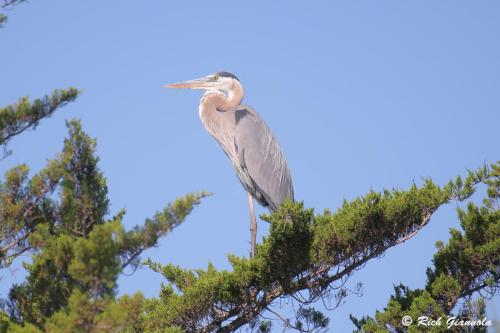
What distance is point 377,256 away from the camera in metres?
8.18

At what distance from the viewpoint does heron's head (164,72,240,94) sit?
39.7 feet

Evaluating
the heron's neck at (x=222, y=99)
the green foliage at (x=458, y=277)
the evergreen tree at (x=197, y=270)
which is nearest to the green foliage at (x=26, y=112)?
the evergreen tree at (x=197, y=270)

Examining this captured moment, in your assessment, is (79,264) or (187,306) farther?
(187,306)

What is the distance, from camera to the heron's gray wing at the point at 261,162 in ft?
35.1

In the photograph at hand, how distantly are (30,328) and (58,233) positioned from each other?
901 millimetres

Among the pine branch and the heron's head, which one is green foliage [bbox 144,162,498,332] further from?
the heron's head

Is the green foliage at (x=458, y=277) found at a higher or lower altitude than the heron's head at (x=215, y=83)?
lower

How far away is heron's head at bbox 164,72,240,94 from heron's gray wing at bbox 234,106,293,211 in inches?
30.5

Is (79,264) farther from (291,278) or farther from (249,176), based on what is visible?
(249,176)

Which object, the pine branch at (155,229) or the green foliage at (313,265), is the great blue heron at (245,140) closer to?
the green foliage at (313,265)

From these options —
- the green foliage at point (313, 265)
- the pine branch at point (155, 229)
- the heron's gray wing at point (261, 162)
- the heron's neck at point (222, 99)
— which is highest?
the heron's neck at point (222, 99)

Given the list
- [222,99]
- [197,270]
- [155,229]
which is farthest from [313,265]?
[222,99]

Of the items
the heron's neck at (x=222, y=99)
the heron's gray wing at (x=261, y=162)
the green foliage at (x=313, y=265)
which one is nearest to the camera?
the green foliage at (x=313, y=265)

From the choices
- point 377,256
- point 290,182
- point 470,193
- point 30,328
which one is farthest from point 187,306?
point 290,182
